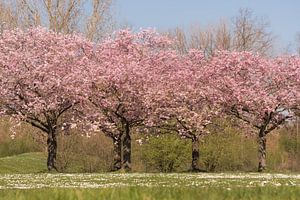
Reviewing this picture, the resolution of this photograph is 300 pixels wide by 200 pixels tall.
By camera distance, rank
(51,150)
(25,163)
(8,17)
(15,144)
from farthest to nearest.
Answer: (8,17), (15,144), (25,163), (51,150)

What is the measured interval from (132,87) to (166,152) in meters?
8.47

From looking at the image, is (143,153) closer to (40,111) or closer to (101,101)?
(101,101)

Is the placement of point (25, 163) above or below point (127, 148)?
below

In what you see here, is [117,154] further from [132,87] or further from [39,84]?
[39,84]

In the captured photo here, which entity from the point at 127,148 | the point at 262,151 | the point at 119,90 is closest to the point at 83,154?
the point at 127,148

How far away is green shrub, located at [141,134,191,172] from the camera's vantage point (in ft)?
147

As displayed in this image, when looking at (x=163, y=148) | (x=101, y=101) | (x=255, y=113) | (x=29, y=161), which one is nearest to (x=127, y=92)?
(x=101, y=101)

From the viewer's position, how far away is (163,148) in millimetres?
44750

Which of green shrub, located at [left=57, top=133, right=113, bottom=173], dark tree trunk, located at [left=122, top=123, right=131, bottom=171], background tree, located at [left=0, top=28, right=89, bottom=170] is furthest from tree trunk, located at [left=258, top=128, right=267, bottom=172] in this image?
background tree, located at [left=0, top=28, right=89, bottom=170]

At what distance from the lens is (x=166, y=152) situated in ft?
147

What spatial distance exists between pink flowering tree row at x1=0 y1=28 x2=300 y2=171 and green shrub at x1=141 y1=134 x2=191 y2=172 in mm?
2797

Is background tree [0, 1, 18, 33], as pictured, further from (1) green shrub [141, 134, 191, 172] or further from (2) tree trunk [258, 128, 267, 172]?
(2) tree trunk [258, 128, 267, 172]

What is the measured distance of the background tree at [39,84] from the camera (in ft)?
125

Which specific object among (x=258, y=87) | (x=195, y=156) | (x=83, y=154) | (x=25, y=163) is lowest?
(x=25, y=163)
